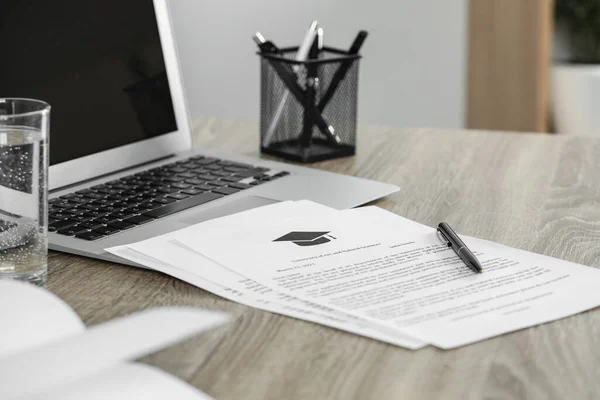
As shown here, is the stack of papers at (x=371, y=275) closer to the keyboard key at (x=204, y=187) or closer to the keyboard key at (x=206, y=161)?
the keyboard key at (x=204, y=187)

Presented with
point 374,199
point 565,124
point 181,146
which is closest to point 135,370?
point 374,199

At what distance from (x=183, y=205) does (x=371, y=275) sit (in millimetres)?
281

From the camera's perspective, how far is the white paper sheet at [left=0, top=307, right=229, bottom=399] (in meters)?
0.45

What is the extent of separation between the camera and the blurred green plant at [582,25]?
3266mm

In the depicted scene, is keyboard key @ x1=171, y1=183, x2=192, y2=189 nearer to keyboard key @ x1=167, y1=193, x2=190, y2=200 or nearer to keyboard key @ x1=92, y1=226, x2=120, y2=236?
keyboard key @ x1=167, y1=193, x2=190, y2=200

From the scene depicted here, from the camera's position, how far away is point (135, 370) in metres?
0.50

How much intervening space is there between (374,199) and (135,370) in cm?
50

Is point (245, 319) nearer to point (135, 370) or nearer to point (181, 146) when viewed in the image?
point (135, 370)

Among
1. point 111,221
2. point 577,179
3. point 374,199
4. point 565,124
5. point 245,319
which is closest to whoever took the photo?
point 245,319

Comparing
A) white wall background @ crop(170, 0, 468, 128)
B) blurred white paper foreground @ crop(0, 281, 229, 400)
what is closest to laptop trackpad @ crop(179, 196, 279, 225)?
blurred white paper foreground @ crop(0, 281, 229, 400)

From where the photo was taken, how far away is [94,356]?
1.52 feet

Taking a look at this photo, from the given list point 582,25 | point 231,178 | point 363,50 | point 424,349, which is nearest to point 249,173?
point 231,178

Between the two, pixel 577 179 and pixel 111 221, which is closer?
pixel 111 221

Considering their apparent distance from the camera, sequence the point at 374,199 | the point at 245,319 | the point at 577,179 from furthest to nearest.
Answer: the point at 577,179 → the point at 374,199 → the point at 245,319
